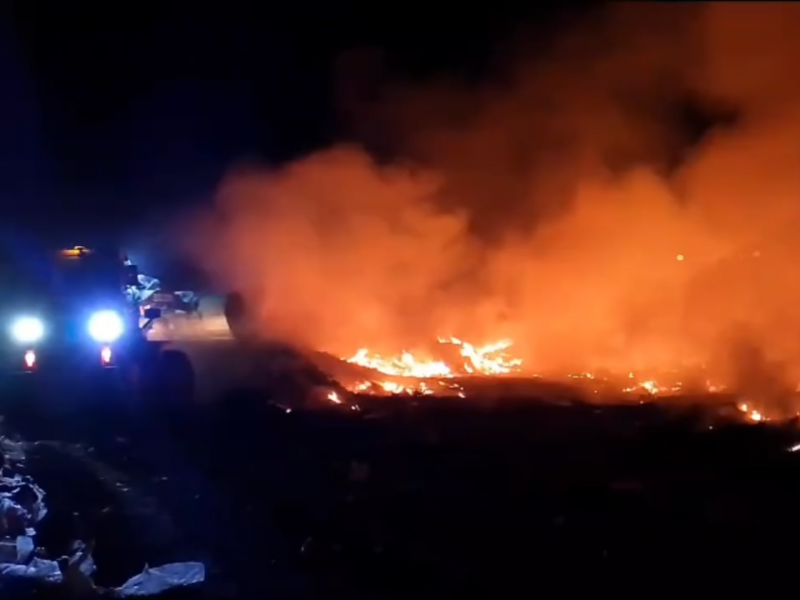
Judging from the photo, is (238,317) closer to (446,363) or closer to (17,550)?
(446,363)

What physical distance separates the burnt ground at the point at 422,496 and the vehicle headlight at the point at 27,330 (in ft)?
2.76

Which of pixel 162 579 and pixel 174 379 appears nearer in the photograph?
pixel 162 579

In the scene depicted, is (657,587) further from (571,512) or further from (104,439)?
(104,439)

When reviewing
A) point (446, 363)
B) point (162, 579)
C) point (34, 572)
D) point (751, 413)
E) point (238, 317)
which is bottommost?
point (162, 579)

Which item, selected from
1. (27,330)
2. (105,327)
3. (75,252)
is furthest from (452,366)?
(27,330)

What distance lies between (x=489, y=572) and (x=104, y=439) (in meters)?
5.16

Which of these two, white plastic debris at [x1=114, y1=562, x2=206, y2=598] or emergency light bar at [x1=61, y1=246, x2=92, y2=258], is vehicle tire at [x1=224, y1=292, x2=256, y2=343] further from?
white plastic debris at [x1=114, y1=562, x2=206, y2=598]

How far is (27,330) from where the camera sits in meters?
11.1

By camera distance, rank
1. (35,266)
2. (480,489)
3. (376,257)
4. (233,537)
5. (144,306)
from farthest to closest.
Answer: (376,257)
(144,306)
(35,266)
(480,489)
(233,537)

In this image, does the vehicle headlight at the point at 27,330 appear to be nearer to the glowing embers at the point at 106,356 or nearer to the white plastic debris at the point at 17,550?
the glowing embers at the point at 106,356

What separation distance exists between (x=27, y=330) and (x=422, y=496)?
5105mm

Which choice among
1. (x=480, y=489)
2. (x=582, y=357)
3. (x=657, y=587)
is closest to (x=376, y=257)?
(x=582, y=357)

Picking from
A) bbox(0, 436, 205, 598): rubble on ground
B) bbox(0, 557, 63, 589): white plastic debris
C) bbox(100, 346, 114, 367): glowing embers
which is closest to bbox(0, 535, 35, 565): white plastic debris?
bbox(0, 436, 205, 598): rubble on ground

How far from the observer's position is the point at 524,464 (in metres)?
9.73
